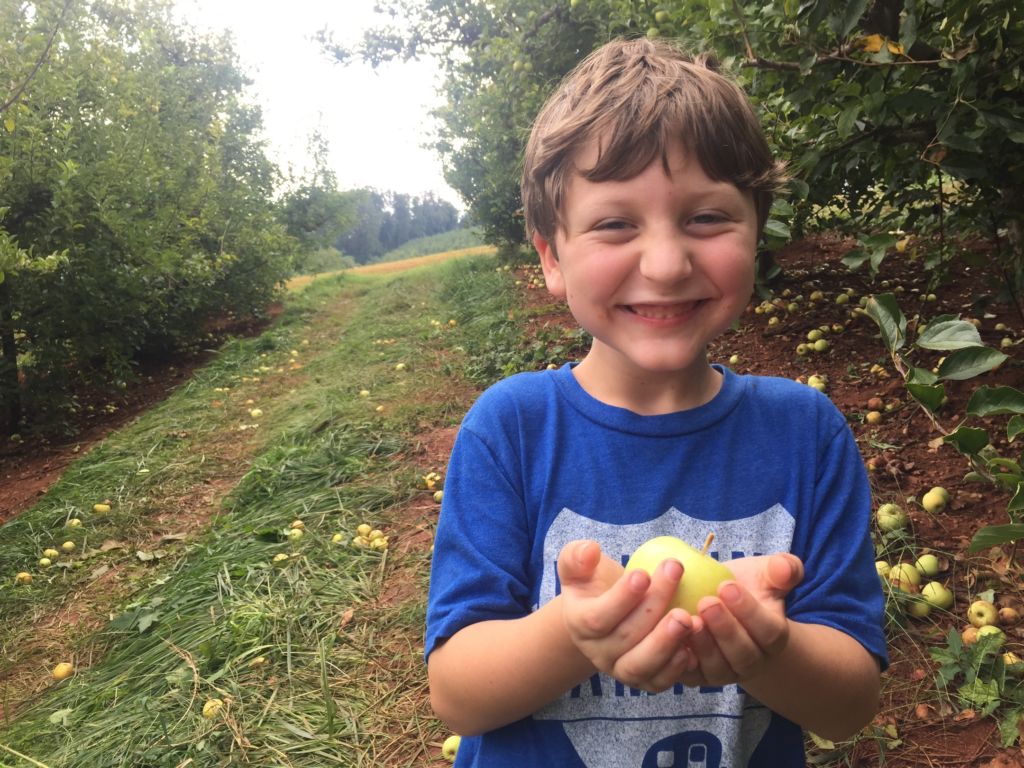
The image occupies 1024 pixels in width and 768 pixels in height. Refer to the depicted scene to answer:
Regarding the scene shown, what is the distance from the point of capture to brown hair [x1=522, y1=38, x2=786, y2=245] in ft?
3.31

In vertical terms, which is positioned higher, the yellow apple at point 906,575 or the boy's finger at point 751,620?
the boy's finger at point 751,620

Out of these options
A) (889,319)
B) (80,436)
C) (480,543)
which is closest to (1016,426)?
(889,319)

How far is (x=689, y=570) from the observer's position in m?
0.90

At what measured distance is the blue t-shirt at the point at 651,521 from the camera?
109 cm

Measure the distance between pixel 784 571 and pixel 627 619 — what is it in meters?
0.20

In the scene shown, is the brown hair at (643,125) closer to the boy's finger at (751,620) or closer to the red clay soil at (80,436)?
the boy's finger at (751,620)

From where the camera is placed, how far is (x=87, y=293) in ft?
19.4

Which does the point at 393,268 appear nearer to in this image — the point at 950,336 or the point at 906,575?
the point at 906,575

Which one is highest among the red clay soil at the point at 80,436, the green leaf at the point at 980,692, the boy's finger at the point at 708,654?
the boy's finger at the point at 708,654

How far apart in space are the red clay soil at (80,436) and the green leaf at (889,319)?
5.17m

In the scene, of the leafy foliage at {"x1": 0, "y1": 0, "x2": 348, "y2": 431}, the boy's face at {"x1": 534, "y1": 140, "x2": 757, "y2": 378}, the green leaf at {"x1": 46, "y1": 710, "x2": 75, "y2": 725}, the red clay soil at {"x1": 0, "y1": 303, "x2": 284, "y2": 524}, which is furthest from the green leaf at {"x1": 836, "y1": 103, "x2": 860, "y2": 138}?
the red clay soil at {"x1": 0, "y1": 303, "x2": 284, "y2": 524}

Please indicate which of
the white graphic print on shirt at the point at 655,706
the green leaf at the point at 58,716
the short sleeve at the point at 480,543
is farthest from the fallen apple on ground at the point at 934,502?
the green leaf at the point at 58,716

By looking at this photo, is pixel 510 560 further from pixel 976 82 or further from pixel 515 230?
pixel 515 230

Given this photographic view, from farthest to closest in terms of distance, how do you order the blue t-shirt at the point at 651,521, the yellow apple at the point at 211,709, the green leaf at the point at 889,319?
1. the yellow apple at the point at 211,709
2. the green leaf at the point at 889,319
3. the blue t-shirt at the point at 651,521
